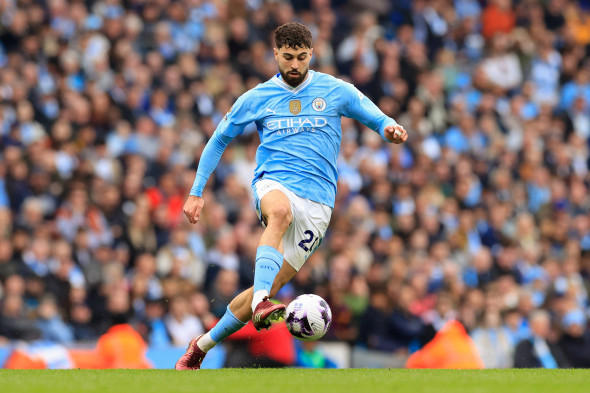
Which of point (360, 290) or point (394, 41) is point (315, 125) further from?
point (394, 41)

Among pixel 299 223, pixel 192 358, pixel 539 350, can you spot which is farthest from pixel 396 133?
pixel 539 350

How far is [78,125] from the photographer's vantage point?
43.9 feet

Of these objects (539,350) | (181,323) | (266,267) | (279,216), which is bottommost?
(539,350)

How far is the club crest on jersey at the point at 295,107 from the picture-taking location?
760 cm

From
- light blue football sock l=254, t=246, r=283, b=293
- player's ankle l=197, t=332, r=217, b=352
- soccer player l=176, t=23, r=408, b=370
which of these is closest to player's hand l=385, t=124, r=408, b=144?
soccer player l=176, t=23, r=408, b=370

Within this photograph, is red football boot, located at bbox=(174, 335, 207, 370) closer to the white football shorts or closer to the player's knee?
the white football shorts

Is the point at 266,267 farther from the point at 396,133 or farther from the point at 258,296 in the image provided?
the point at 396,133

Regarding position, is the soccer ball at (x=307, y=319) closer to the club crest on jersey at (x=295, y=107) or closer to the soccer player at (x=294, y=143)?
the soccer player at (x=294, y=143)

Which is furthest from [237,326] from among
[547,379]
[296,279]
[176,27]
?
[176,27]

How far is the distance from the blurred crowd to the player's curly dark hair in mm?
4582

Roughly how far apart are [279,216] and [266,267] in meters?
0.40

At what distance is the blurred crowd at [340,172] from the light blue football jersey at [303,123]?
4068 mm

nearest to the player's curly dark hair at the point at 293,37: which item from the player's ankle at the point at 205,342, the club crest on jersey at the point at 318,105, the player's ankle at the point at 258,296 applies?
the club crest on jersey at the point at 318,105

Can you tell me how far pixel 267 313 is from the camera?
6645 millimetres
